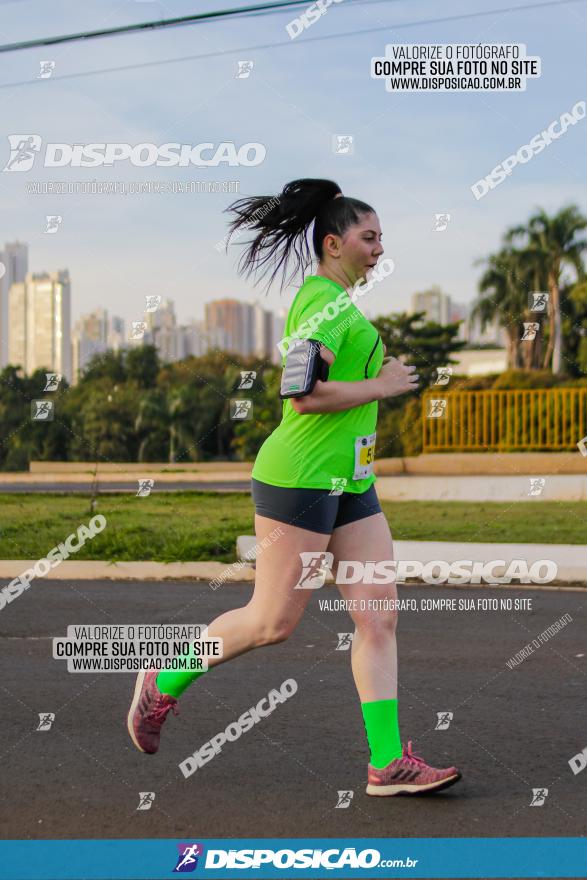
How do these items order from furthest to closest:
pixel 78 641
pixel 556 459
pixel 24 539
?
pixel 556 459
pixel 24 539
pixel 78 641

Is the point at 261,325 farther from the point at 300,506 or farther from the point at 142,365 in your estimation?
the point at 300,506

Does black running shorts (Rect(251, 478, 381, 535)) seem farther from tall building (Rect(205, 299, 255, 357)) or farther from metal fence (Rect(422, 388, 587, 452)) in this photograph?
tall building (Rect(205, 299, 255, 357))

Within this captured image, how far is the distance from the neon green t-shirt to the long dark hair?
27 centimetres

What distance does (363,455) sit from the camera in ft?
14.3

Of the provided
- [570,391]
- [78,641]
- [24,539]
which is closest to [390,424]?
[570,391]

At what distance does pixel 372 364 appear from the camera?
4414mm

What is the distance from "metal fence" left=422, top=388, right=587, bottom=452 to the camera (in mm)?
23812

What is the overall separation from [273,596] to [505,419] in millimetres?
20532

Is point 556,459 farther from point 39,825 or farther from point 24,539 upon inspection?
point 39,825

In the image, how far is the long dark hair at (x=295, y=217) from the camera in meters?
4.50

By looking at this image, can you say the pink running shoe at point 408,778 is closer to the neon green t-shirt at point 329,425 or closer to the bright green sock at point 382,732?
the bright green sock at point 382,732

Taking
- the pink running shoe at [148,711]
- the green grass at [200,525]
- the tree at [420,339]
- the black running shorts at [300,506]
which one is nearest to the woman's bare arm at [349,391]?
the black running shorts at [300,506]

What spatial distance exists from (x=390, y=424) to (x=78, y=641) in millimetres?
21965

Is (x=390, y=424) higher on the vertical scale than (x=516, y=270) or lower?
lower
